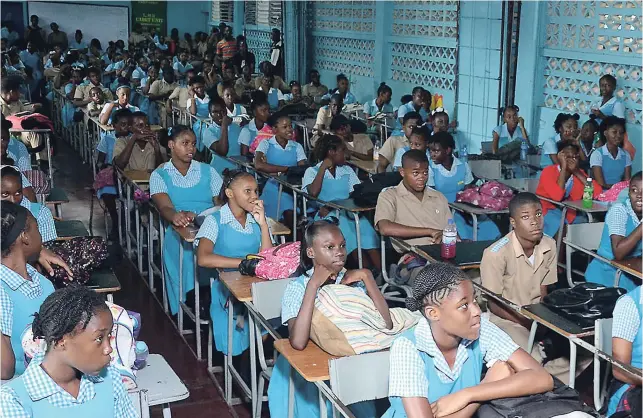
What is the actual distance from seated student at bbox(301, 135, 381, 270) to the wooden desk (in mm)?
2377

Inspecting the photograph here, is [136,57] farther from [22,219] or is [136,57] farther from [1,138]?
[22,219]

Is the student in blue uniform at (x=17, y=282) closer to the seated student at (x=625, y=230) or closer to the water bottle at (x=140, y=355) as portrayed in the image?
the water bottle at (x=140, y=355)

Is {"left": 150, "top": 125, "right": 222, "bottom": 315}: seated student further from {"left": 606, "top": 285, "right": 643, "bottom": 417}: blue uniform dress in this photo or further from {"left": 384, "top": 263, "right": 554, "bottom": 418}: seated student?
{"left": 606, "top": 285, "right": 643, "bottom": 417}: blue uniform dress

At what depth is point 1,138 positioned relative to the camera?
5.37 m

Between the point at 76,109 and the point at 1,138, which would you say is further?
the point at 76,109

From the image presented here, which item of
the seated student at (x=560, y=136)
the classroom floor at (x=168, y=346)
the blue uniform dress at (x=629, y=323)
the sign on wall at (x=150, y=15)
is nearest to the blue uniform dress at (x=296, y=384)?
the classroom floor at (x=168, y=346)

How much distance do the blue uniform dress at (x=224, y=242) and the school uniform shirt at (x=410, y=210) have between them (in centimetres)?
81

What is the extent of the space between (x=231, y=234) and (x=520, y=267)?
1421 mm

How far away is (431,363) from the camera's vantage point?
2.47 m

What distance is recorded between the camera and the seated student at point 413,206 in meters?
4.57

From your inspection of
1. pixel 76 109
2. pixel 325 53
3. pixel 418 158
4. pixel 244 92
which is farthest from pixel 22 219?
pixel 325 53

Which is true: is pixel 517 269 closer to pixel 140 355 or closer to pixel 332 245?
pixel 332 245

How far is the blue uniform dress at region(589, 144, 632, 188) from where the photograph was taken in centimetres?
624

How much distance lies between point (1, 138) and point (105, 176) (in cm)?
108
